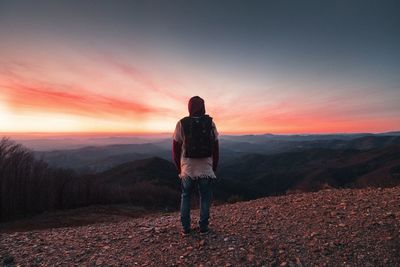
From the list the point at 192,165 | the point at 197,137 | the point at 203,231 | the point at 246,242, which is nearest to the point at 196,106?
the point at 197,137

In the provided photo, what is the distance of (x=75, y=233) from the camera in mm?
7215

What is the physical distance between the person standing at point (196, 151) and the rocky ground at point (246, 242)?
2.89 feet

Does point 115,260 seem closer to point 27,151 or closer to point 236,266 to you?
point 236,266

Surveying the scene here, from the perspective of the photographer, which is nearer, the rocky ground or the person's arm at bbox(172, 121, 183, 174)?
the rocky ground

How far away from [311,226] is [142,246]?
143 inches

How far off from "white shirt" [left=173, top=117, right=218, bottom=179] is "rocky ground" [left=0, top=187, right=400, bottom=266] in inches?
50.3

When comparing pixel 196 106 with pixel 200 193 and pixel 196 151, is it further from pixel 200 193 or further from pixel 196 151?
pixel 200 193

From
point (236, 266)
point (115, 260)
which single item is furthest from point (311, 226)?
point (115, 260)

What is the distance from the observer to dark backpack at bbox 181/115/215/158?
5754 mm

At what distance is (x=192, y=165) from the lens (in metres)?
5.85

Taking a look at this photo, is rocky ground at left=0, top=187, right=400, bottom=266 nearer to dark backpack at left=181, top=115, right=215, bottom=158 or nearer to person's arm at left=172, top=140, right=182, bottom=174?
person's arm at left=172, top=140, right=182, bottom=174

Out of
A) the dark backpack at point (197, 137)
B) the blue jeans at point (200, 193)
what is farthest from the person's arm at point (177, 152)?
the blue jeans at point (200, 193)

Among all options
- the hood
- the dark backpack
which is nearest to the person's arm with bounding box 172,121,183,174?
→ the dark backpack

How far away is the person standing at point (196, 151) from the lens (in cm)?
577
